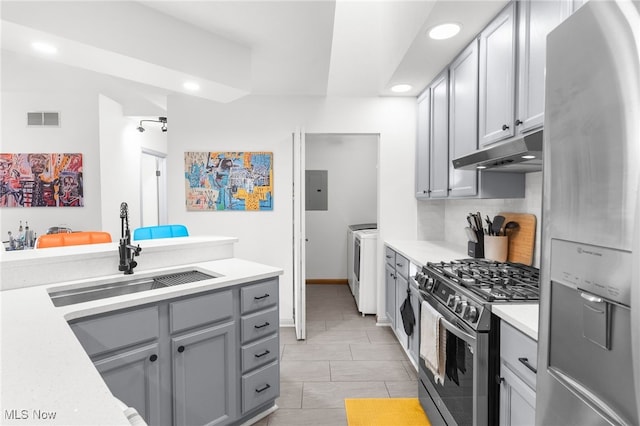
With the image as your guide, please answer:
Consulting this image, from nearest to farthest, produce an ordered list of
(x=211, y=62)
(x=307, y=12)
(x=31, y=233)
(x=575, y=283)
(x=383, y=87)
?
1. (x=575, y=283)
2. (x=307, y=12)
3. (x=211, y=62)
4. (x=383, y=87)
5. (x=31, y=233)

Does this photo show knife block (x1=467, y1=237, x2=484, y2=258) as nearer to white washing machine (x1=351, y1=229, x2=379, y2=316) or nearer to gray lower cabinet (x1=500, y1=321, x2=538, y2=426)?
gray lower cabinet (x1=500, y1=321, x2=538, y2=426)

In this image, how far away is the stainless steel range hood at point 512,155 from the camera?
1.37 meters

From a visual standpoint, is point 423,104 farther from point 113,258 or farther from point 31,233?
point 31,233

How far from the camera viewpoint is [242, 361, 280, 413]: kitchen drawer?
6.41 feet

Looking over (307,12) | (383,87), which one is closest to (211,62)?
(307,12)

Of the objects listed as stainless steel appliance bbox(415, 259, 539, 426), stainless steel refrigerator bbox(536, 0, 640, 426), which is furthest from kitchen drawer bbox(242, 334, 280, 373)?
stainless steel refrigerator bbox(536, 0, 640, 426)

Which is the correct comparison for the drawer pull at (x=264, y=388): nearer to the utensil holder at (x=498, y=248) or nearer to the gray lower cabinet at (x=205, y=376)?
the gray lower cabinet at (x=205, y=376)

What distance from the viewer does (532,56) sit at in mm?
1684

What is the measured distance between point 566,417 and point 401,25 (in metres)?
2.52

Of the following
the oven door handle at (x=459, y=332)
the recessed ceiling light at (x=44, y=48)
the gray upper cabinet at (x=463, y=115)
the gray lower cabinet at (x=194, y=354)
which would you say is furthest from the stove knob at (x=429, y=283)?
the recessed ceiling light at (x=44, y=48)

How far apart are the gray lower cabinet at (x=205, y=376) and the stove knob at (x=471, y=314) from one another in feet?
4.05

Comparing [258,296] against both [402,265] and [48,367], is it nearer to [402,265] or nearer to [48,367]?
[48,367]

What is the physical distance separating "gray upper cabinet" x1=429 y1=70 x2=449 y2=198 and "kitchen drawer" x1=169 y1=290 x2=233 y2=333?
76.1 inches

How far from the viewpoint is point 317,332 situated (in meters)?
3.47
